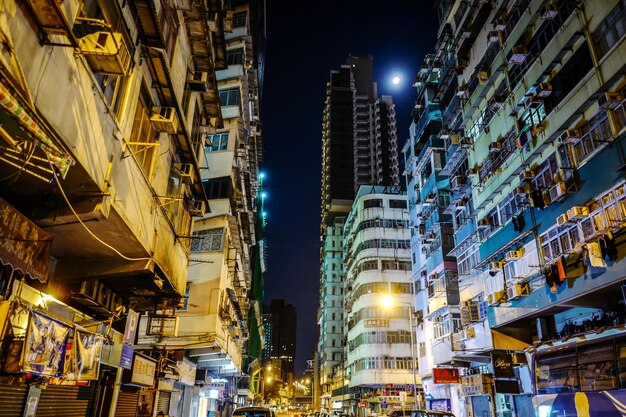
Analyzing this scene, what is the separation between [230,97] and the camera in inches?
1079

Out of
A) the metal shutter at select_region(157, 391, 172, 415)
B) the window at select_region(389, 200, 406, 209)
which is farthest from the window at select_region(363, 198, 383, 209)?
the metal shutter at select_region(157, 391, 172, 415)

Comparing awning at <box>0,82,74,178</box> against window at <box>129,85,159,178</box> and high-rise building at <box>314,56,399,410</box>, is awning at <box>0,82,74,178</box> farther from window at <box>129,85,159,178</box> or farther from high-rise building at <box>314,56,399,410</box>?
high-rise building at <box>314,56,399,410</box>

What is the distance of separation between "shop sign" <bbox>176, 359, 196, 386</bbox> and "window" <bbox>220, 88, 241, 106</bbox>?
1615 centimetres

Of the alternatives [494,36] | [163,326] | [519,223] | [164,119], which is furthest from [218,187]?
[494,36]

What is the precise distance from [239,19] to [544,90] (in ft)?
77.9

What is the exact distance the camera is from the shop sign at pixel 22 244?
262 inches

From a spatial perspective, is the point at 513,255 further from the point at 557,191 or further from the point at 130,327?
the point at 130,327

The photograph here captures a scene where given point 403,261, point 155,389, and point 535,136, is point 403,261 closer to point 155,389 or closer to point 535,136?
point 535,136

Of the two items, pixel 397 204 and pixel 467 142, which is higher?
pixel 397 204

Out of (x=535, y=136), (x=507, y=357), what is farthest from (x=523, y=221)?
(x=507, y=357)

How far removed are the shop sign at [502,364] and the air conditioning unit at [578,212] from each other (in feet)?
31.5

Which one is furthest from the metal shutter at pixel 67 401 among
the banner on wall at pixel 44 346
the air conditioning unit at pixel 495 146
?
the air conditioning unit at pixel 495 146

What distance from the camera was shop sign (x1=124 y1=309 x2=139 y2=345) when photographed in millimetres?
13094

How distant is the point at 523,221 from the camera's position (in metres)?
19.4
